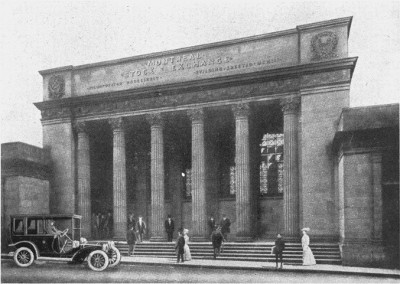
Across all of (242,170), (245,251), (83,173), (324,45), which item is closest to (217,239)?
(245,251)

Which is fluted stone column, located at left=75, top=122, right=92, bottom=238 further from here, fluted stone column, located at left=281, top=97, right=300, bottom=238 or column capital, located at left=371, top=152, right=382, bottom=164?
column capital, located at left=371, top=152, right=382, bottom=164

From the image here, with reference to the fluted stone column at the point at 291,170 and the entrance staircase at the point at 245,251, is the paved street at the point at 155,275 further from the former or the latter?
the fluted stone column at the point at 291,170

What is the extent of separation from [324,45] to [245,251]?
11.1m

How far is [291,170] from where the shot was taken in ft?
81.9

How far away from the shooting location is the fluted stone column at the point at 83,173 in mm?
29469

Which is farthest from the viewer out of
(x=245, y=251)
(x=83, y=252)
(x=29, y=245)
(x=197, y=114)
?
(x=197, y=114)

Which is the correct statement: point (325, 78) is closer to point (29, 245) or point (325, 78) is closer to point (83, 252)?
point (83, 252)

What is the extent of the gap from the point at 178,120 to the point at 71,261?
12.7m

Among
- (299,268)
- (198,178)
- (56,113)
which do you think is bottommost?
(299,268)

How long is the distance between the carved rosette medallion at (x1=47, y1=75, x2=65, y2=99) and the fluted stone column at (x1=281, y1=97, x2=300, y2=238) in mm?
14249

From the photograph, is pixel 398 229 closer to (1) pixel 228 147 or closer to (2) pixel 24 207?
(1) pixel 228 147

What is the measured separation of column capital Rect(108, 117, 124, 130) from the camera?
28938mm

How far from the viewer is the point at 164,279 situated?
52.6ft

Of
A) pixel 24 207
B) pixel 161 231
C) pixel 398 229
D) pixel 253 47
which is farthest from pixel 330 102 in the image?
pixel 24 207
